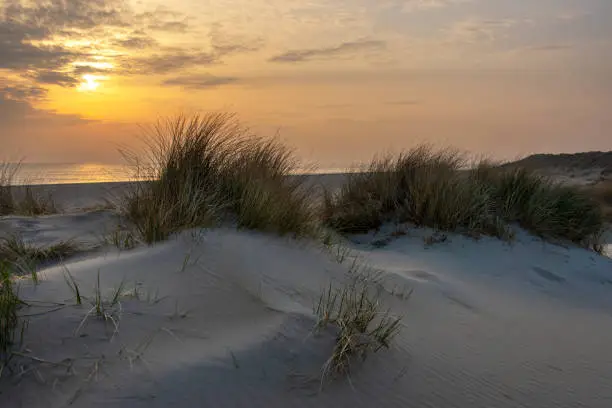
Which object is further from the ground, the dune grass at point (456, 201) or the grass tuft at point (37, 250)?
the dune grass at point (456, 201)

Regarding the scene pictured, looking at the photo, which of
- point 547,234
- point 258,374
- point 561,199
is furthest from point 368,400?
point 561,199

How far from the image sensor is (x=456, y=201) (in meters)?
6.15

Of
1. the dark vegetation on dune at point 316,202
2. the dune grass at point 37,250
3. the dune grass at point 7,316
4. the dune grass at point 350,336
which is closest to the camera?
the dune grass at point 7,316

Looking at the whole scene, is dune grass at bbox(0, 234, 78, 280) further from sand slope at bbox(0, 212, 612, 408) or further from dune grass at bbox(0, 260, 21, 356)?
dune grass at bbox(0, 260, 21, 356)

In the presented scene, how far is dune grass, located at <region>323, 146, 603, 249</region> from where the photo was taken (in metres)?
6.23

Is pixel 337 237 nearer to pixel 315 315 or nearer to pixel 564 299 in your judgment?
pixel 564 299

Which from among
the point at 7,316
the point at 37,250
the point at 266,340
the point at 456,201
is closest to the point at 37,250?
the point at 37,250

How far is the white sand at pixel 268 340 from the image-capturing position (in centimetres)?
211

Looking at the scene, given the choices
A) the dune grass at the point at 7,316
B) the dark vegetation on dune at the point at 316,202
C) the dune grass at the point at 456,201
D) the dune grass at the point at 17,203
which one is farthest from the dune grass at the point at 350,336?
the dune grass at the point at 17,203

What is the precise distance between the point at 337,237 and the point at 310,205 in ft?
2.29

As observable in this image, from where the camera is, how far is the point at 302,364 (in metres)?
2.41

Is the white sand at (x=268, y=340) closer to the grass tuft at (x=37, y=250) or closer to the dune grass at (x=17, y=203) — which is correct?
the grass tuft at (x=37, y=250)

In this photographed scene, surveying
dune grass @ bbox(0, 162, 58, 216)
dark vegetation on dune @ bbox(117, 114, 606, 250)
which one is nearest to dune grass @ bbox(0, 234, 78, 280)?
A: dark vegetation on dune @ bbox(117, 114, 606, 250)

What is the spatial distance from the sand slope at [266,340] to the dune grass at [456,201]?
5.78ft
